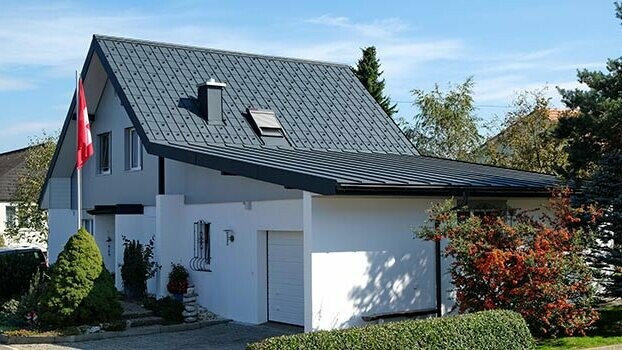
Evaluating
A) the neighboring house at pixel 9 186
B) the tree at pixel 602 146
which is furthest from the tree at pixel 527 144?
the neighboring house at pixel 9 186

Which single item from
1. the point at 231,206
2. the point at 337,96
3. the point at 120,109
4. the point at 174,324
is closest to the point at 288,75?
the point at 337,96

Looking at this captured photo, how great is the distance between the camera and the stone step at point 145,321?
1678cm

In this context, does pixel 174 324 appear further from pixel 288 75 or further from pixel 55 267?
pixel 288 75

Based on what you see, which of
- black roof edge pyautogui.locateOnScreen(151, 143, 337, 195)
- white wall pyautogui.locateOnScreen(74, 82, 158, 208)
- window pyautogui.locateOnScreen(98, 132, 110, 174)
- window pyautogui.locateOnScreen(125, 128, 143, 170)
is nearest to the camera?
black roof edge pyautogui.locateOnScreen(151, 143, 337, 195)

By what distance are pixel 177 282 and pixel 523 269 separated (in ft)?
27.5

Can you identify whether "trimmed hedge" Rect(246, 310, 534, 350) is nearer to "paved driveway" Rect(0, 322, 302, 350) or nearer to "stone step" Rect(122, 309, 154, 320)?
"paved driveway" Rect(0, 322, 302, 350)

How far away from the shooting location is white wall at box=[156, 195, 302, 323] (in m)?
16.6

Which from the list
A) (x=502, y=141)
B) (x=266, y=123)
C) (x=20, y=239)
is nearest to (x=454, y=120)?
(x=502, y=141)

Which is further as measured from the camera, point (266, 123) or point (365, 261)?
point (266, 123)

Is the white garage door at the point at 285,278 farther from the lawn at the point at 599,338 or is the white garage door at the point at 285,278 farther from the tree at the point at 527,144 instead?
the tree at the point at 527,144

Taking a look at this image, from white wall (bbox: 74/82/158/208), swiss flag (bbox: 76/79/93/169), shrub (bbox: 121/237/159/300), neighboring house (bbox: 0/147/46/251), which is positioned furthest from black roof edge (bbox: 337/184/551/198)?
neighboring house (bbox: 0/147/46/251)

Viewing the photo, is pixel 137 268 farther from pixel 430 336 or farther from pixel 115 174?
pixel 430 336

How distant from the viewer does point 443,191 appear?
14.7 metres

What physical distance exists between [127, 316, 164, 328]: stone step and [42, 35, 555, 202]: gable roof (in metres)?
3.48
